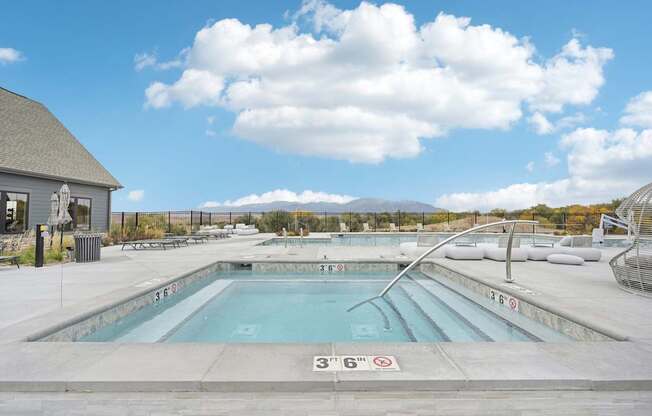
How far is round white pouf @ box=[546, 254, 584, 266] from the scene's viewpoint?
853cm

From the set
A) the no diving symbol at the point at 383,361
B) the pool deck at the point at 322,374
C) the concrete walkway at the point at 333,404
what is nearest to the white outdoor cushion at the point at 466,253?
the pool deck at the point at 322,374

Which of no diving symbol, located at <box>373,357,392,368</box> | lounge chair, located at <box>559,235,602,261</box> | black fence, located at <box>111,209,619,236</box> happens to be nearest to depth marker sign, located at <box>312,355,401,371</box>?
no diving symbol, located at <box>373,357,392,368</box>

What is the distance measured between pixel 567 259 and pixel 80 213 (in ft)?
56.6

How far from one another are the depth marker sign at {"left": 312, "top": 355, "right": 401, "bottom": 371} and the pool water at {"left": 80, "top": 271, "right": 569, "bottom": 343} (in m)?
1.49

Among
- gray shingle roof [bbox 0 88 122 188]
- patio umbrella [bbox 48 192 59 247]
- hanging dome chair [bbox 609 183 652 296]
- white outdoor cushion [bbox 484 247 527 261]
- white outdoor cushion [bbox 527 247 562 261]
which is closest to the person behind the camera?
hanging dome chair [bbox 609 183 652 296]

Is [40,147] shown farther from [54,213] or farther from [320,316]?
[320,316]

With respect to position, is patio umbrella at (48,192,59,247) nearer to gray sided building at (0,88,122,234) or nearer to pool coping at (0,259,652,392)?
gray sided building at (0,88,122,234)

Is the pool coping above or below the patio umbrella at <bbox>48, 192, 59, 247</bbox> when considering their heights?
below

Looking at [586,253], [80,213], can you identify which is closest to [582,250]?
[586,253]

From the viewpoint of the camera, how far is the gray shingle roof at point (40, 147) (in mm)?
12579

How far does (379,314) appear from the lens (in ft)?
17.4

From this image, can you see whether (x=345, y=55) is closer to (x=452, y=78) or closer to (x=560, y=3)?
(x=452, y=78)

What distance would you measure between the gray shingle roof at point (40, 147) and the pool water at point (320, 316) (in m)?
9.85

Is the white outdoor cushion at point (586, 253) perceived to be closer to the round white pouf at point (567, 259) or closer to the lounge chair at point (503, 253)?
the round white pouf at point (567, 259)
